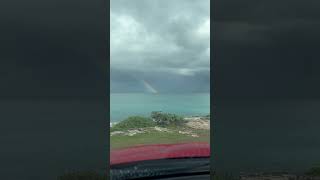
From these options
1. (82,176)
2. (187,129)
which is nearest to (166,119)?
(187,129)

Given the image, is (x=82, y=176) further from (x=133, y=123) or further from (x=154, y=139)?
(x=154, y=139)

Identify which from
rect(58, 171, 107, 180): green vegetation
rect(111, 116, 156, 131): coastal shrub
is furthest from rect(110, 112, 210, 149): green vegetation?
rect(58, 171, 107, 180): green vegetation

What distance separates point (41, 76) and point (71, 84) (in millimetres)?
362

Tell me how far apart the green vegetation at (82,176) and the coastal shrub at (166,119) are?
1.60 meters

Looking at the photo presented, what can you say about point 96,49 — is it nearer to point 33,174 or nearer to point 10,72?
point 10,72

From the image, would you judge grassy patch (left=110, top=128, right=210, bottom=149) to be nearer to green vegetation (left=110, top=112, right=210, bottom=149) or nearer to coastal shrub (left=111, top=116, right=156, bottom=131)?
green vegetation (left=110, top=112, right=210, bottom=149)

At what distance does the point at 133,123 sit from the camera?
627cm

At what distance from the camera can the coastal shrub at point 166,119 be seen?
20.9ft

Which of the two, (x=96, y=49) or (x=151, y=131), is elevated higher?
(x=96, y=49)

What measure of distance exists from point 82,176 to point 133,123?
1.50m
